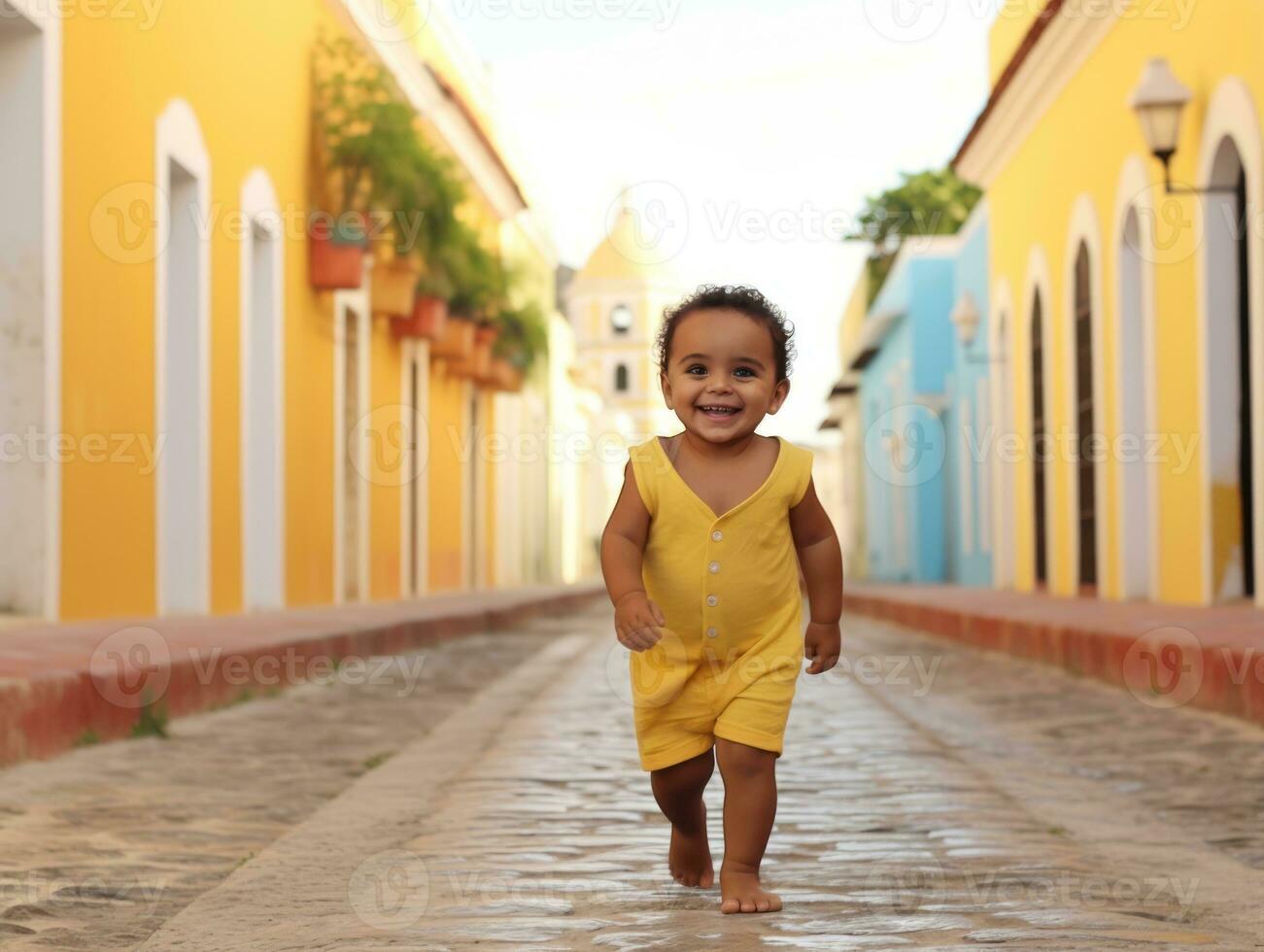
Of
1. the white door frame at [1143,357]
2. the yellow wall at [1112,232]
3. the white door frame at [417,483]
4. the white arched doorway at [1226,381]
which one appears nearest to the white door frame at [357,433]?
the white door frame at [417,483]

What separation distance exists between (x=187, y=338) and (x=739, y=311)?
35.1 ft

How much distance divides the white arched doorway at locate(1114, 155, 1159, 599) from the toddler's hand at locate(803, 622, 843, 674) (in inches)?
493

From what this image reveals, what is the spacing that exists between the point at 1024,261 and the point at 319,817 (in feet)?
61.6

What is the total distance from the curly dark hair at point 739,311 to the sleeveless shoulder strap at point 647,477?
7.7 inches

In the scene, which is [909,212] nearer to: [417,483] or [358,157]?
[417,483]

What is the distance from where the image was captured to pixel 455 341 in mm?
24844

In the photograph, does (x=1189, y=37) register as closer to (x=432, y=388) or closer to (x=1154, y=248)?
(x=1154, y=248)

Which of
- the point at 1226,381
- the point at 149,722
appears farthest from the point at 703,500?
the point at 1226,381

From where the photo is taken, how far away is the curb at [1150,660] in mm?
7070

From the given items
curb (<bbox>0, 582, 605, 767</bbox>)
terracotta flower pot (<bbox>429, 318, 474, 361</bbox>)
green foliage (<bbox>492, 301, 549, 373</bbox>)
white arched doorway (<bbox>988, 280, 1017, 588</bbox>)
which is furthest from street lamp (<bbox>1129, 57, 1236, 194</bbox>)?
green foliage (<bbox>492, 301, 549, 373</bbox>)

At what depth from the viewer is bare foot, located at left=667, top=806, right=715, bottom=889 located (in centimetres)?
376

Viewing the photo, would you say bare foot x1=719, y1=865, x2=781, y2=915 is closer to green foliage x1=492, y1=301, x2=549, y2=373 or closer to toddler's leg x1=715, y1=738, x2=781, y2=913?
toddler's leg x1=715, y1=738, x2=781, y2=913

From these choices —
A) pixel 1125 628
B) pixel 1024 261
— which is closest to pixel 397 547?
pixel 1024 261

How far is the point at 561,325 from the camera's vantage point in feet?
156
